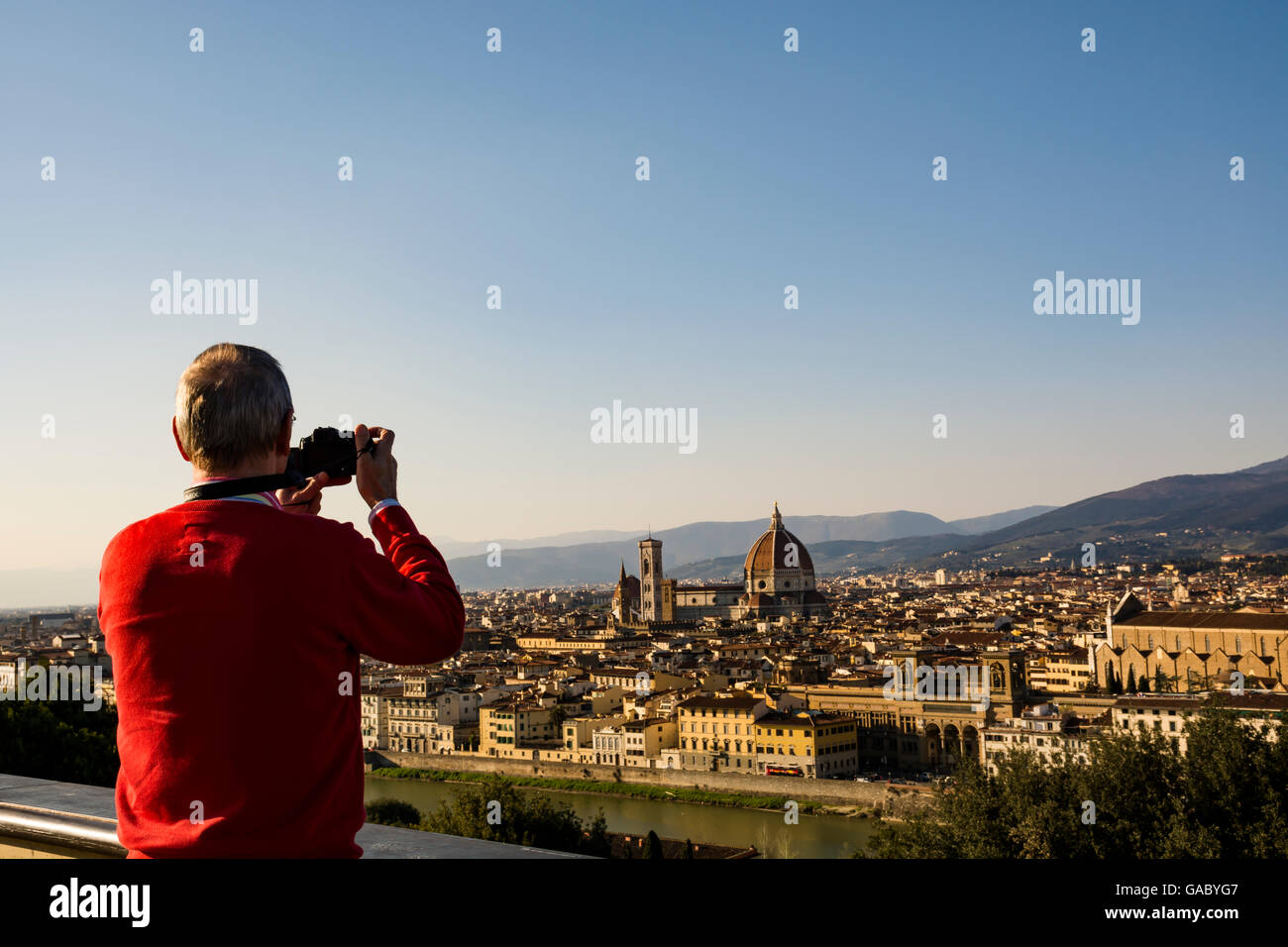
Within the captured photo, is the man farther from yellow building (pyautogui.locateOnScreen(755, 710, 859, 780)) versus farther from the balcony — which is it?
yellow building (pyautogui.locateOnScreen(755, 710, 859, 780))

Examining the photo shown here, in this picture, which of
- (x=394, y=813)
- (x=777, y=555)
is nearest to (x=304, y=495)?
(x=394, y=813)

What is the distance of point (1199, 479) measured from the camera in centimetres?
16312

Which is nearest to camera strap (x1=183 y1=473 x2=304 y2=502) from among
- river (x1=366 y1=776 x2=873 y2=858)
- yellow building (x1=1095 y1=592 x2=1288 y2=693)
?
river (x1=366 y1=776 x2=873 y2=858)

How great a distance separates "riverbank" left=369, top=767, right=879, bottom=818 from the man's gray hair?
15418 mm

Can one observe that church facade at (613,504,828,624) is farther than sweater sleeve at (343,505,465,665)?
Yes

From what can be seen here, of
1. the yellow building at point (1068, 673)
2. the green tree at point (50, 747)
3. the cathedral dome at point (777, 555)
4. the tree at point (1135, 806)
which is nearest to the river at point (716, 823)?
the tree at point (1135, 806)

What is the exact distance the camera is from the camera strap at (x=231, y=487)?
0.93 meters

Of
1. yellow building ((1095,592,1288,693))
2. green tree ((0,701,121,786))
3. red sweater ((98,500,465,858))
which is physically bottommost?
yellow building ((1095,592,1288,693))

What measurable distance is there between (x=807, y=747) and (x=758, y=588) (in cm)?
3828

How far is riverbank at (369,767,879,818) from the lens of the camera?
17562 millimetres

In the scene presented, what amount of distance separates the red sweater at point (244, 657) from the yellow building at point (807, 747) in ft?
62.0

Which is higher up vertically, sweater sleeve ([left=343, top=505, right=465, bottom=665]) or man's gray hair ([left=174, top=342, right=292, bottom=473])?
man's gray hair ([left=174, top=342, right=292, bottom=473])

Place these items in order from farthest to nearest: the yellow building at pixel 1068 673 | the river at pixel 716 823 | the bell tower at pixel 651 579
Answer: the bell tower at pixel 651 579
the yellow building at pixel 1068 673
the river at pixel 716 823

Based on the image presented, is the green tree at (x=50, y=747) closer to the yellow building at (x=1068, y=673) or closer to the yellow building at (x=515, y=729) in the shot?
the yellow building at (x=515, y=729)
